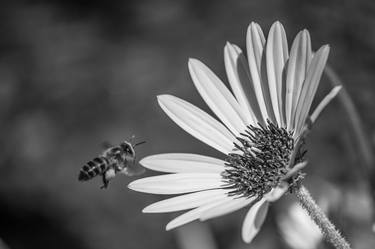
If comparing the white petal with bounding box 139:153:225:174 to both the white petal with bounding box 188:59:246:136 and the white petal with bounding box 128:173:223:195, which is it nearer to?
the white petal with bounding box 128:173:223:195

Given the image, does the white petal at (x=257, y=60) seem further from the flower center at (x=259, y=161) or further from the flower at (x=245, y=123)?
the flower center at (x=259, y=161)

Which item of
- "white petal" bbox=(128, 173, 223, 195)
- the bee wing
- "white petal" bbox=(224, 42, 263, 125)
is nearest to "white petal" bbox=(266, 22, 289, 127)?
"white petal" bbox=(224, 42, 263, 125)

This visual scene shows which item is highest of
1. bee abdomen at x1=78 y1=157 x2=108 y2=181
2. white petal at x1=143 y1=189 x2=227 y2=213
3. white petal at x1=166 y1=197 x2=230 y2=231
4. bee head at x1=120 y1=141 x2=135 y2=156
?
bee head at x1=120 y1=141 x2=135 y2=156

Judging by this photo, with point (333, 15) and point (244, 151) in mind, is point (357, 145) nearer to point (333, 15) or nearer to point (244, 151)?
point (244, 151)

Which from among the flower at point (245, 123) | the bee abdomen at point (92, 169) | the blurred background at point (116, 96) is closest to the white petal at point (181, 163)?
the flower at point (245, 123)


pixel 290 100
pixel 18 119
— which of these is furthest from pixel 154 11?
pixel 290 100

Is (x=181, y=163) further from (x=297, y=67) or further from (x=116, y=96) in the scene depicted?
(x=116, y=96)

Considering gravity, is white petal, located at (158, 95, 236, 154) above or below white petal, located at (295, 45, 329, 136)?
above
